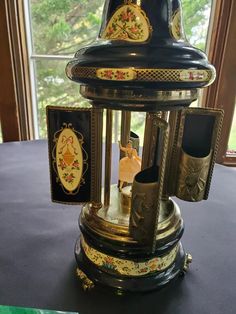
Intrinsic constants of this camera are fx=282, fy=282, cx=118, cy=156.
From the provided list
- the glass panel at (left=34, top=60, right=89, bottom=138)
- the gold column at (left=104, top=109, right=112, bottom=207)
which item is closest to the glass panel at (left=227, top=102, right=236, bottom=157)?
the glass panel at (left=34, top=60, right=89, bottom=138)

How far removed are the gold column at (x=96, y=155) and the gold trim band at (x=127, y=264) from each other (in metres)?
0.10

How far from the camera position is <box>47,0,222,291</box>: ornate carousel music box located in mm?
430

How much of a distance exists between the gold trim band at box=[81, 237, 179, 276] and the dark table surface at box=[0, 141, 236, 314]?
1.7 inches

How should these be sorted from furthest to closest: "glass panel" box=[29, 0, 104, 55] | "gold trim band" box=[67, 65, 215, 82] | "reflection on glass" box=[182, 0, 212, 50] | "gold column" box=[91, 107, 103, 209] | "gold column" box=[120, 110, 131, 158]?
"glass panel" box=[29, 0, 104, 55] < "reflection on glass" box=[182, 0, 212, 50] < "gold column" box=[120, 110, 131, 158] < "gold column" box=[91, 107, 103, 209] < "gold trim band" box=[67, 65, 215, 82]

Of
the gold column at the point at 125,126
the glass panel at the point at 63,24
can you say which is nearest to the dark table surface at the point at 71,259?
the gold column at the point at 125,126

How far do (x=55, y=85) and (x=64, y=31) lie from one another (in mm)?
325

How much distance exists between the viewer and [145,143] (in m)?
0.58

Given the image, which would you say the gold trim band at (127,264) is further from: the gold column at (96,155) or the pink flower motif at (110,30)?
the pink flower motif at (110,30)

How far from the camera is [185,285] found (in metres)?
0.58

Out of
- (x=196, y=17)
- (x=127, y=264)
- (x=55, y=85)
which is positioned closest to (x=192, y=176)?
(x=127, y=264)

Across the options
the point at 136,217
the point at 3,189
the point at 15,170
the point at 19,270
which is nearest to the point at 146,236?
the point at 136,217

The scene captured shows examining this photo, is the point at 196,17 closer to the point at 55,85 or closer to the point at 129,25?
the point at 55,85

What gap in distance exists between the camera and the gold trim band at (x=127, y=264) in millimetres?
548

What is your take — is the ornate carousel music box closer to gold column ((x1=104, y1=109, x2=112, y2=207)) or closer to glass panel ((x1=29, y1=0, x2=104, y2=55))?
gold column ((x1=104, y1=109, x2=112, y2=207))
